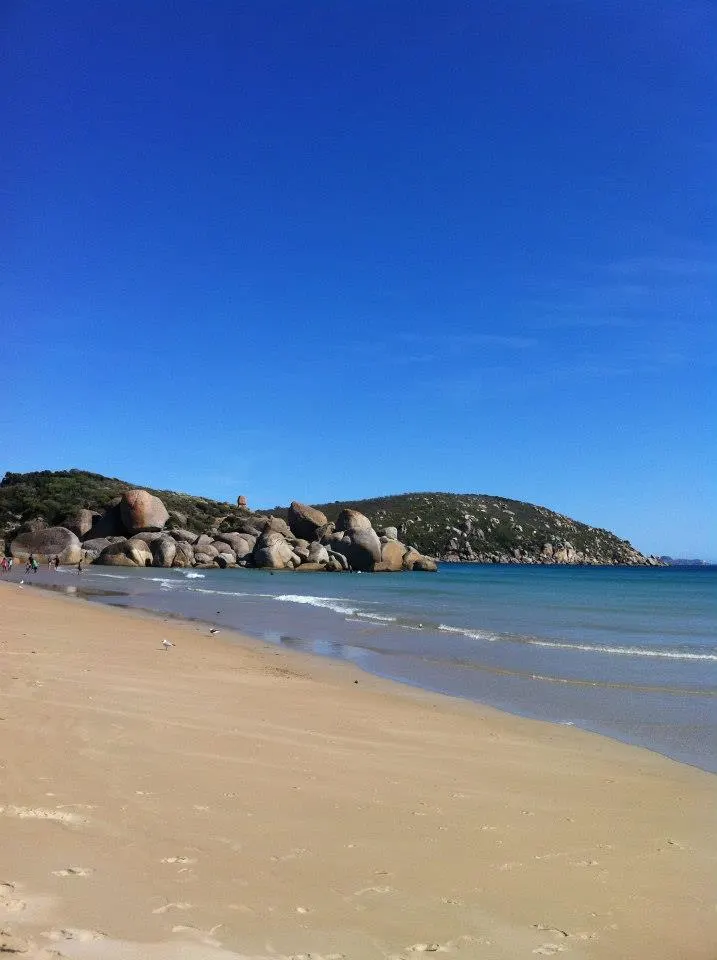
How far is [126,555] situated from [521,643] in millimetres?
43127

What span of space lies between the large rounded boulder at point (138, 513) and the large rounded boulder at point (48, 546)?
5790 millimetres

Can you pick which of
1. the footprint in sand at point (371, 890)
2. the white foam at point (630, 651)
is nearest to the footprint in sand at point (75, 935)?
the footprint in sand at point (371, 890)

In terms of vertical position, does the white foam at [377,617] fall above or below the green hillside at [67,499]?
below

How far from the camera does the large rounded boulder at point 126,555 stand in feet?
184

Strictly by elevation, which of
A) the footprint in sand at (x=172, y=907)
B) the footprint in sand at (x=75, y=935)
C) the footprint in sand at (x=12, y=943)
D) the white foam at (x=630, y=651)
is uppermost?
the footprint in sand at (x=12, y=943)

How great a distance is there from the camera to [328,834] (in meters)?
4.88

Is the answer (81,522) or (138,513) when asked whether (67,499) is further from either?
(138,513)

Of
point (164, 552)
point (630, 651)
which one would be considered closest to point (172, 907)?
point (630, 651)

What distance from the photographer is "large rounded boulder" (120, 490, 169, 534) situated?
61188mm

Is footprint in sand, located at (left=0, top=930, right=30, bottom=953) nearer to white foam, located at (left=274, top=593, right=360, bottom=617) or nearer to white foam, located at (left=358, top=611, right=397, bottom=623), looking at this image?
white foam, located at (left=358, top=611, right=397, bottom=623)

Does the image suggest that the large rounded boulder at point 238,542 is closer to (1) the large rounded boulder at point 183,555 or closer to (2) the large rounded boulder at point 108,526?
(1) the large rounded boulder at point 183,555

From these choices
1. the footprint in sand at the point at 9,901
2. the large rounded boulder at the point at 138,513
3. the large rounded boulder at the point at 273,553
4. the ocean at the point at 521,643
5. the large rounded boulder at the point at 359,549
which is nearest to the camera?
the footprint in sand at the point at 9,901

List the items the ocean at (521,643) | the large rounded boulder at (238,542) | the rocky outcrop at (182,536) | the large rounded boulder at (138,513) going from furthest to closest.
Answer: the large rounded boulder at (238,542)
the large rounded boulder at (138,513)
the rocky outcrop at (182,536)
the ocean at (521,643)

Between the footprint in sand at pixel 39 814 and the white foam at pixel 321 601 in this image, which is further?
the white foam at pixel 321 601
